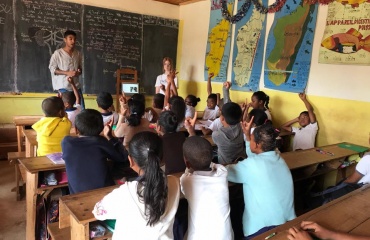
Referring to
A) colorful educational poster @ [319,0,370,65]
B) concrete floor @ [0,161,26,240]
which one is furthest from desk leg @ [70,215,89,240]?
colorful educational poster @ [319,0,370,65]

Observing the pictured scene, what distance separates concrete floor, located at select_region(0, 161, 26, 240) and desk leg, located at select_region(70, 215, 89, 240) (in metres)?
1.28

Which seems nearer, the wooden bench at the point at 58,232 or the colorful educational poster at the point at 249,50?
the wooden bench at the point at 58,232

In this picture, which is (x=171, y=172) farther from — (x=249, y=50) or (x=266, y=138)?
(x=249, y=50)

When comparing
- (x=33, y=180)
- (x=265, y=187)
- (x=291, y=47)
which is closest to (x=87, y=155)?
(x=33, y=180)

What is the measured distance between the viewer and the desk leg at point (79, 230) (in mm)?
1426

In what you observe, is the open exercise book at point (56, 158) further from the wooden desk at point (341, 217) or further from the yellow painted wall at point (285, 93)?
the yellow painted wall at point (285, 93)

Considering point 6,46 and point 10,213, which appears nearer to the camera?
point 10,213

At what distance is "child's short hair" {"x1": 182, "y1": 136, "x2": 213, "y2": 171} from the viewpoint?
1522 millimetres

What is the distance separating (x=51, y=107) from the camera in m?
2.37

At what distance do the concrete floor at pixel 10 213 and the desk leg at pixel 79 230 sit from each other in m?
1.28

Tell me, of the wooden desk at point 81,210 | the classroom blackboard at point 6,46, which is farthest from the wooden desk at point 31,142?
the classroom blackboard at point 6,46

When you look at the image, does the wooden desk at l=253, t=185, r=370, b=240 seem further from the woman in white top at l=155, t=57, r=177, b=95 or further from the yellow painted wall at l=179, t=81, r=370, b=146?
the woman in white top at l=155, t=57, r=177, b=95

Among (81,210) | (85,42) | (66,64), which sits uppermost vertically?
(85,42)

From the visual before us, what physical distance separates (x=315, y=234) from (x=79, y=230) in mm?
1079
